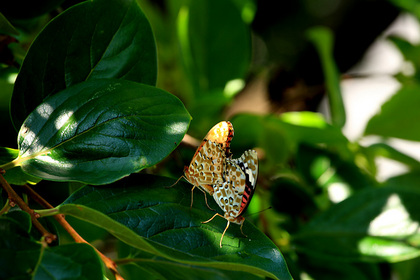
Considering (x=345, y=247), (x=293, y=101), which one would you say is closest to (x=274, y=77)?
(x=293, y=101)

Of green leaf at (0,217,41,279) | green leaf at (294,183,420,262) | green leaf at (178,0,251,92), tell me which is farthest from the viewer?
green leaf at (178,0,251,92)

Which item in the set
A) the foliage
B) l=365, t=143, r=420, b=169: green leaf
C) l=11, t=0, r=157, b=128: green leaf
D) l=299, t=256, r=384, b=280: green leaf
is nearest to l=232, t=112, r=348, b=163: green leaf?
the foliage

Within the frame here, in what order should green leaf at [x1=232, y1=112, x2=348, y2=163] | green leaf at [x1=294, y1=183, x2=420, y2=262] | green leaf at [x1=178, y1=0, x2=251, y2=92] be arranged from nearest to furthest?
green leaf at [x1=294, y1=183, x2=420, y2=262]
green leaf at [x1=232, y1=112, x2=348, y2=163]
green leaf at [x1=178, y1=0, x2=251, y2=92]

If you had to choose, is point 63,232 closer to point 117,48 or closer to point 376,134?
point 117,48

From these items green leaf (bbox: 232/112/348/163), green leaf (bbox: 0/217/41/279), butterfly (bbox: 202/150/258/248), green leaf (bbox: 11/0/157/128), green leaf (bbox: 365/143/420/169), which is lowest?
green leaf (bbox: 365/143/420/169)

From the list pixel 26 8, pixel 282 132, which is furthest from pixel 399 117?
pixel 26 8

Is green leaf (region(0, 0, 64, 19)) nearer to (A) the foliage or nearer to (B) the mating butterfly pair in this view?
(A) the foliage

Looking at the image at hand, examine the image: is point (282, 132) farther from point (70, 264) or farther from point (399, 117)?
point (70, 264)
